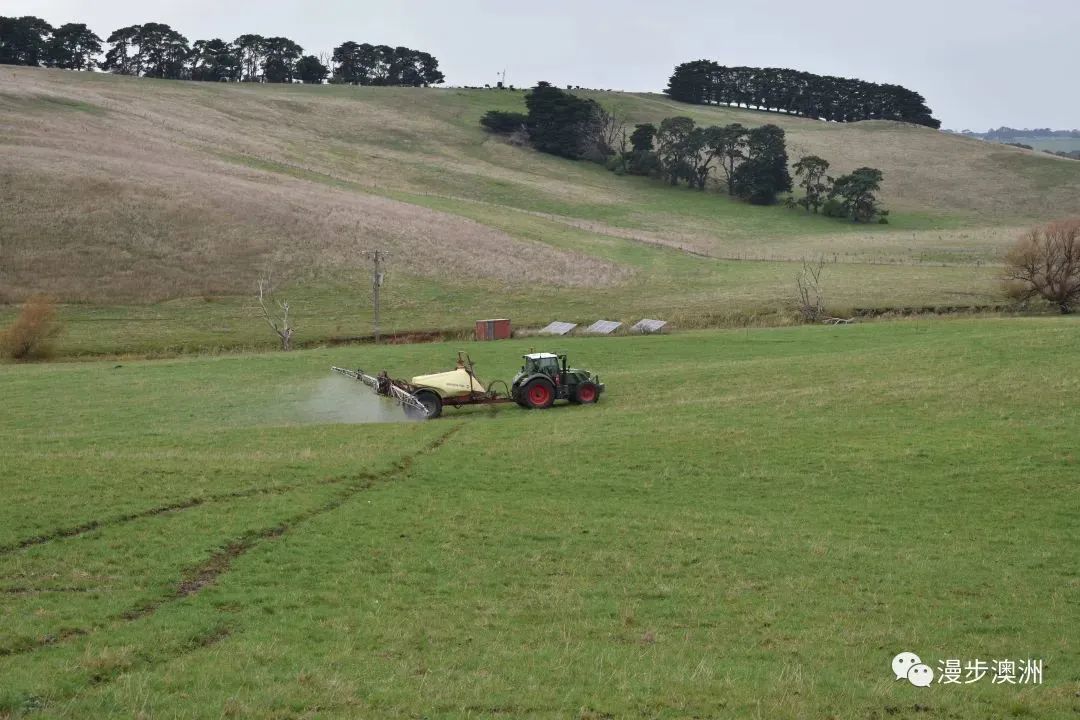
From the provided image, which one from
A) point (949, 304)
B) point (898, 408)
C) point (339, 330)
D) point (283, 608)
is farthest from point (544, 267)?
point (283, 608)

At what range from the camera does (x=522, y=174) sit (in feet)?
447

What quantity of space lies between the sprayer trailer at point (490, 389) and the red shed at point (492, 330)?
789 inches

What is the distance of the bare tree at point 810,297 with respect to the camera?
63741 mm

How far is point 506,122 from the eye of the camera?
157m

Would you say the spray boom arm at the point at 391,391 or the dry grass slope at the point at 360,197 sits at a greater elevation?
the dry grass slope at the point at 360,197

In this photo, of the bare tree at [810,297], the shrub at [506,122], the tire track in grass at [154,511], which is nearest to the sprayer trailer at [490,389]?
the tire track in grass at [154,511]

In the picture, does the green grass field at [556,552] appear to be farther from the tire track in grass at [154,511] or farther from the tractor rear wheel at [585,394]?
the tractor rear wheel at [585,394]

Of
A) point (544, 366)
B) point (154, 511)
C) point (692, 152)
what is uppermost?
point (692, 152)

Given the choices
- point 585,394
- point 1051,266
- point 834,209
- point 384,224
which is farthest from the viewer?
point 834,209

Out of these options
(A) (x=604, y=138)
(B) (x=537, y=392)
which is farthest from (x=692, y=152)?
(B) (x=537, y=392)

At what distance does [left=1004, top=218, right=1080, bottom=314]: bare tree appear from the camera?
63.1m

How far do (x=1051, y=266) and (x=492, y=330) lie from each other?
34390mm

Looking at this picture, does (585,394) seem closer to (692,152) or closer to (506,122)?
(692,152)

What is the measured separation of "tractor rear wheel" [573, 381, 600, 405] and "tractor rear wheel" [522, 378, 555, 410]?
0.94 m
